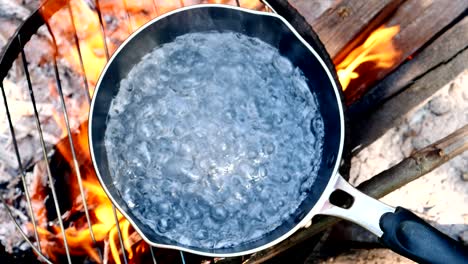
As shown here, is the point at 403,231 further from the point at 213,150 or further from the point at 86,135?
the point at 86,135

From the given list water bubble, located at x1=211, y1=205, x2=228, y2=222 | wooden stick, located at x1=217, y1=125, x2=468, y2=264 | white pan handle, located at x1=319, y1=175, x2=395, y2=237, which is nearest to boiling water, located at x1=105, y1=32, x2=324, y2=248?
water bubble, located at x1=211, y1=205, x2=228, y2=222

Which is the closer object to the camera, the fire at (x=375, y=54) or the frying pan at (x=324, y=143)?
the frying pan at (x=324, y=143)

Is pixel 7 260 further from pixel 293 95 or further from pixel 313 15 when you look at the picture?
pixel 313 15

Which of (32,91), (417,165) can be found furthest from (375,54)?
(32,91)

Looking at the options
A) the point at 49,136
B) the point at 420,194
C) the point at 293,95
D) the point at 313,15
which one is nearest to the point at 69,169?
the point at 49,136

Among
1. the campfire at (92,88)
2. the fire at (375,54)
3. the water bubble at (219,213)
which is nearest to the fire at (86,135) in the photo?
the campfire at (92,88)

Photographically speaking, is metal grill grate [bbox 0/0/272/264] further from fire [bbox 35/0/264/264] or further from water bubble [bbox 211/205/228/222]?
water bubble [bbox 211/205/228/222]

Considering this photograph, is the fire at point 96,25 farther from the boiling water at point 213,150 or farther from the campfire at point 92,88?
the boiling water at point 213,150
